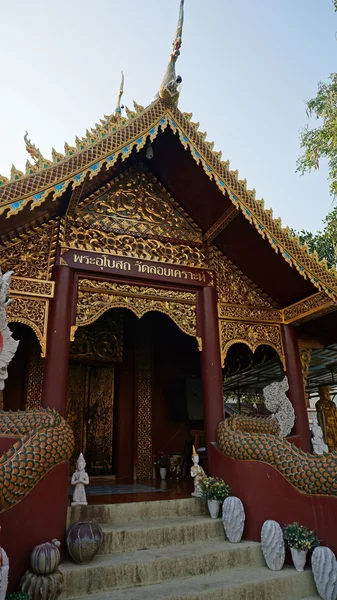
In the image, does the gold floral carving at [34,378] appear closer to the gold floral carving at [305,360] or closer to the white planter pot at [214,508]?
the white planter pot at [214,508]

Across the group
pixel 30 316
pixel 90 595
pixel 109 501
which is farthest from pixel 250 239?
pixel 90 595

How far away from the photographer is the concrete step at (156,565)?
116 inches

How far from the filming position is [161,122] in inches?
195

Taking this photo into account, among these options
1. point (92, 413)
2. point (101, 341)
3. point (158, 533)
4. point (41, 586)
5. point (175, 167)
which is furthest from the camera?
point (101, 341)

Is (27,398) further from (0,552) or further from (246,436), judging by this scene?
(0,552)

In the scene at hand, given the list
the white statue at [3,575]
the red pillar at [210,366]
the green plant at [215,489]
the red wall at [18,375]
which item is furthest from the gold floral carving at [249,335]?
the white statue at [3,575]

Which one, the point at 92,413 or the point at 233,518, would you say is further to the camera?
the point at 92,413

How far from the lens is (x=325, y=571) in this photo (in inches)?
127

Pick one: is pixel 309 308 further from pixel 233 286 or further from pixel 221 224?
pixel 221 224

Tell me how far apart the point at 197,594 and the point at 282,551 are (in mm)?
930

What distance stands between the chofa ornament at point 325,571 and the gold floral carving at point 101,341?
4675 mm

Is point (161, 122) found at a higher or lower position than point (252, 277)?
higher

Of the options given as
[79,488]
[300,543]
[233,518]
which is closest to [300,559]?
[300,543]

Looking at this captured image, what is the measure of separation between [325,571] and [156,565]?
132cm
